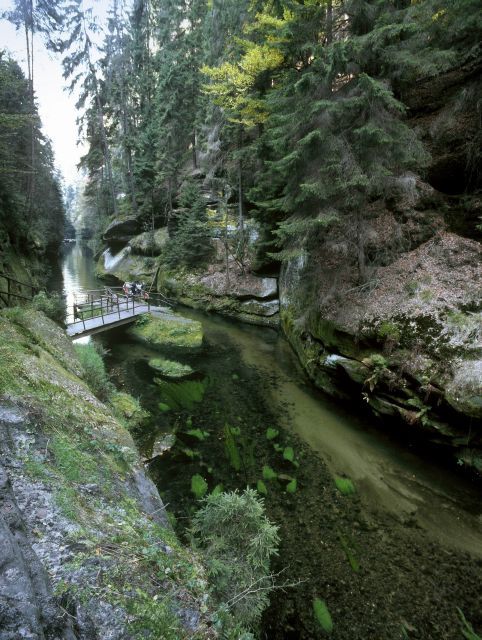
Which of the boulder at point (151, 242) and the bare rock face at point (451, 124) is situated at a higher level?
the bare rock face at point (451, 124)

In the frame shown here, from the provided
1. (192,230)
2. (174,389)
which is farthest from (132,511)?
(192,230)

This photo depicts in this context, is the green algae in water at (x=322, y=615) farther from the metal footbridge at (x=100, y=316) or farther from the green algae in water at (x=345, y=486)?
the metal footbridge at (x=100, y=316)

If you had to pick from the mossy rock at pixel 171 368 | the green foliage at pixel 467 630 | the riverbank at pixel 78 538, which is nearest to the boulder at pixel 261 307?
the mossy rock at pixel 171 368

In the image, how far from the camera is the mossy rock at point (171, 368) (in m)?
13.1

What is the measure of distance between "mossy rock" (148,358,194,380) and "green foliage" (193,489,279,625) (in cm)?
788

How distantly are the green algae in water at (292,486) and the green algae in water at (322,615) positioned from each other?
2216 millimetres

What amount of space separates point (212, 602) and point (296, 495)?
14.8 feet

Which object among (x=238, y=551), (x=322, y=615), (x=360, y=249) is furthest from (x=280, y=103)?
(x=322, y=615)

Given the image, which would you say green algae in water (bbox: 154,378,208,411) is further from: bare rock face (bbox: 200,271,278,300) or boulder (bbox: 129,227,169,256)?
boulder (bbox: 129,227,169,256)

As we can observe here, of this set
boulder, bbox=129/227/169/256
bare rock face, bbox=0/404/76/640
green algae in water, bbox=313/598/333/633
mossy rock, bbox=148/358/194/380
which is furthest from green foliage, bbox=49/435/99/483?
boulder, bbox=129/227/169/256

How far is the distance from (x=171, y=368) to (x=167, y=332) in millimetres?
4134

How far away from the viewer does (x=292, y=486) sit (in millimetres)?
7309

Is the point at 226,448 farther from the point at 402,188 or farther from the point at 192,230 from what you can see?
the point at 192,230

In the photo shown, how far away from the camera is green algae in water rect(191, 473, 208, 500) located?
7.01 metres
